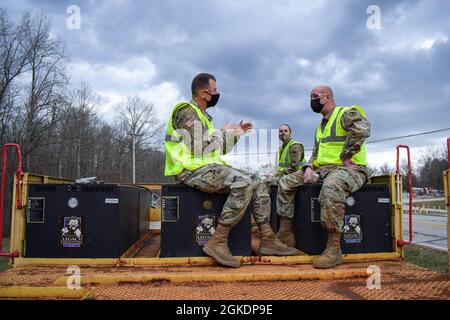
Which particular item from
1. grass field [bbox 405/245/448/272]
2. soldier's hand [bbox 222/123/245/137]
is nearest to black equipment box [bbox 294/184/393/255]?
soldier's hand [bbox 222/123/245/137]

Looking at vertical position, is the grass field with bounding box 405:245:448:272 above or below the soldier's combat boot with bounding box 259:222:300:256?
below

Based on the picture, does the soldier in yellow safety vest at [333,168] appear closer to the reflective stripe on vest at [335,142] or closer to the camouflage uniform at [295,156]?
the reflective stripe on vest at [335,142]

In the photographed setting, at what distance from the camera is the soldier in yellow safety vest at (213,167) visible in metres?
3.10

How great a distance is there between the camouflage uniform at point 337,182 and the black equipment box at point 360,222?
153mm

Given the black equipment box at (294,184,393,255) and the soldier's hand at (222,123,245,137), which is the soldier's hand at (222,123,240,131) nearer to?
the soldier's hand at (222,123,245,137)

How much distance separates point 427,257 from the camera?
10.3 meters

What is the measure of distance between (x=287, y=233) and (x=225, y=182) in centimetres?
107

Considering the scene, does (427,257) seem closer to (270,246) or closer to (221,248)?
(270,246)

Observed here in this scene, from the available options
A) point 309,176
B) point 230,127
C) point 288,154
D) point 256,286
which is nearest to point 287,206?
point 309,176

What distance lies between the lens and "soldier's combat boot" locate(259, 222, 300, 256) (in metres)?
3.40

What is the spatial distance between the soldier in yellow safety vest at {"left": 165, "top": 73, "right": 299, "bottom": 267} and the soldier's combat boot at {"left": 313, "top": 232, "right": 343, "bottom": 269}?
398 millimetres

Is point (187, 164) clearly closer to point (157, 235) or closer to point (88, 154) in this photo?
point (157, 235)

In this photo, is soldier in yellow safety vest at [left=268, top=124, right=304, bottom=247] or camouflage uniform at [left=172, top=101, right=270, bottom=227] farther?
soldier in yellow safety vest at [left=268, top=124, right=304, bottom=247]

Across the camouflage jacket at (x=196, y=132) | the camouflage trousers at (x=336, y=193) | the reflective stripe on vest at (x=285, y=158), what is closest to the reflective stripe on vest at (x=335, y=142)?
the camouflage trousers at (x=336, y=193)
